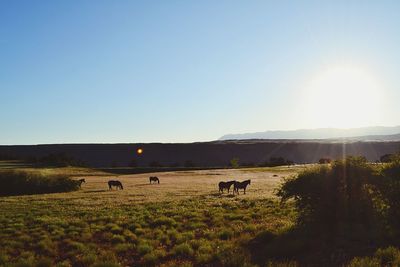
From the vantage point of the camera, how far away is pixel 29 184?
55906 mm

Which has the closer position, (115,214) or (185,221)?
(185,221)

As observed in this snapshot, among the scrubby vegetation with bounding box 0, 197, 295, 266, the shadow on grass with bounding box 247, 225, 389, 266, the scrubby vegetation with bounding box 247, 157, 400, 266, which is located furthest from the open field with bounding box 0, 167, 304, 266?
the scrubby vegetation with bounding box 247, 157, 400, 266

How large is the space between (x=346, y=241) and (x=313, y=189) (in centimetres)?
263

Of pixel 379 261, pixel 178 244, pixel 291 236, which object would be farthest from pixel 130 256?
pixel 379 261

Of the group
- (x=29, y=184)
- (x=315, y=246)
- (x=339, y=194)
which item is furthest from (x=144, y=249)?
(x=29, y=184)

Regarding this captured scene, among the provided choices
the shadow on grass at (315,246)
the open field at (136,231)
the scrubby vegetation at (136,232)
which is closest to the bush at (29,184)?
the open field at (136,231)

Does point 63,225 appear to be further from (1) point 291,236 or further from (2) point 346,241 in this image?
(2) point 346,241

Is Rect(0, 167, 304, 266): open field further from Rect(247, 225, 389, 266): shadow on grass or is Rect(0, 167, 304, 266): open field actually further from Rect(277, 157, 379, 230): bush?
Rect(277, 157, 379, 230): bush

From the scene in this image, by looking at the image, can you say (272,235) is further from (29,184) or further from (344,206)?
(29,184)

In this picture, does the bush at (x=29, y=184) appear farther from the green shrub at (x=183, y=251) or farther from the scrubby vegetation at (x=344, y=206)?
the scrubby vegetation at (x=344, y=206)

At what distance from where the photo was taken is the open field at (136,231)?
61.1 feet

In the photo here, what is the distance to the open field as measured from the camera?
1862cm

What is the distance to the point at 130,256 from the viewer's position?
1936 centimetres

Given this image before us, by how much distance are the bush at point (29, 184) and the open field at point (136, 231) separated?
1743 cm
